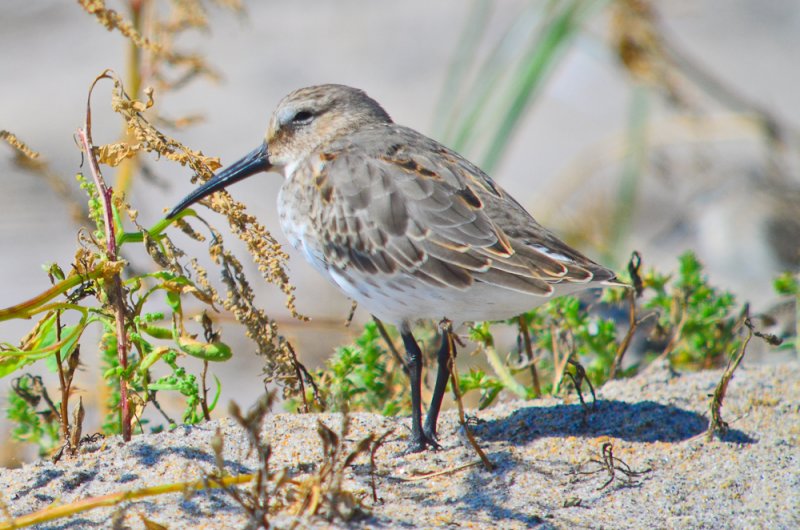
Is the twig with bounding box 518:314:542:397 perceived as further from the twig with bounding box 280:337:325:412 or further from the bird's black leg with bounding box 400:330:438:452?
the twig with bounding box 280:337:325:412

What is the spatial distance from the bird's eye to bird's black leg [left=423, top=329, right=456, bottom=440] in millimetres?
1332

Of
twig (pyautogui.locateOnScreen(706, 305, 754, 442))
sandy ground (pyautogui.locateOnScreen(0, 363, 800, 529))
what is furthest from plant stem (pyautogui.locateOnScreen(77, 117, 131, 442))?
twig (pyautogui.locateOnScreen(706, 305, 754, 442))

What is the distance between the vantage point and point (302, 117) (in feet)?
16.5

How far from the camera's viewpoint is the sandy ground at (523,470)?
3.28m

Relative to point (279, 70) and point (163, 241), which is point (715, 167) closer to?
point (279, 70)

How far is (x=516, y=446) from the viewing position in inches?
154

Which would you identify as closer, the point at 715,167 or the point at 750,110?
the point at 750,110

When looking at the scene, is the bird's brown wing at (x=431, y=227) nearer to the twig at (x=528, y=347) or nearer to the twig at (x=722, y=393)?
the twig at (x=528, y=347)

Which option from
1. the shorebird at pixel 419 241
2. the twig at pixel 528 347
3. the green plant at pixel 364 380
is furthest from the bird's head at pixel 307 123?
the twig at pixel 528 347

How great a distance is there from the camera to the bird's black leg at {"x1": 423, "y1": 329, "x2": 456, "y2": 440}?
4082 millimetres

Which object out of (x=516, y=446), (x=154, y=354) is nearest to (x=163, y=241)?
(x=154, y=354)

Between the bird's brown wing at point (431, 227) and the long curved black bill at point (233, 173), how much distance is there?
19.6 inches

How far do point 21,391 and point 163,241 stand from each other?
858 mm

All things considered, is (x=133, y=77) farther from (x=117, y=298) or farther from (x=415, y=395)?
(x=415, y=395)
